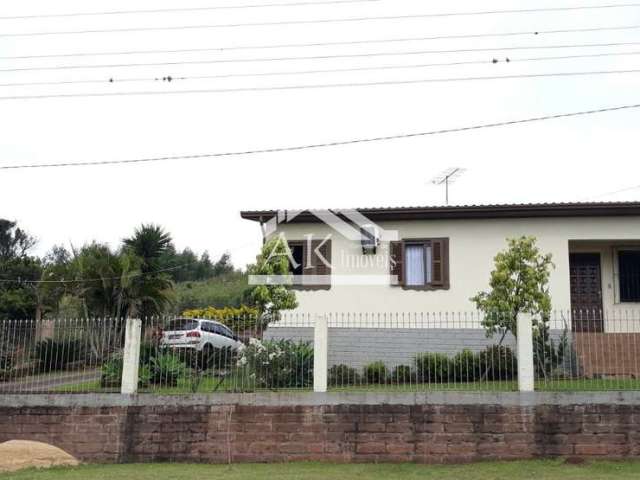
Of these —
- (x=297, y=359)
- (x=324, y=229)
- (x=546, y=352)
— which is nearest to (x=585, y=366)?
(x=546, y=352)

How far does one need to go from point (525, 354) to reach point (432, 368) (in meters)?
1.49

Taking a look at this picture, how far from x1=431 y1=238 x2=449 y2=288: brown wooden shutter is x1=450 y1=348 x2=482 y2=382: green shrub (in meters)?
4.60

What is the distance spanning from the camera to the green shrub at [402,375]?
10.2m

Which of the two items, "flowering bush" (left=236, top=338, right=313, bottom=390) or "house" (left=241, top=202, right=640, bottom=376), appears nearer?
"flowering bush" (left=236, top=338, right=313, bottom=390)

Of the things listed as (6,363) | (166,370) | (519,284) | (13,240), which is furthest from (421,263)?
(13,240)

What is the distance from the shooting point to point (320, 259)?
609 inches

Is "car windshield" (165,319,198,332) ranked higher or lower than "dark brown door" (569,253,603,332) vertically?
lower

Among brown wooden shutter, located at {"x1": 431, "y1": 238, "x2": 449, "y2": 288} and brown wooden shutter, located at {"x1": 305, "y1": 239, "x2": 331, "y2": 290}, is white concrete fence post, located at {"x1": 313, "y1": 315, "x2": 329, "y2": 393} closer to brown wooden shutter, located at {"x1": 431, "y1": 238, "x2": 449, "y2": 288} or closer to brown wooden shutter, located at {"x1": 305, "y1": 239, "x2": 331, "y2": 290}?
brown wooden shutter, located at {"x1": 305, "y1": 239, "x2": 331, "y2": 290}

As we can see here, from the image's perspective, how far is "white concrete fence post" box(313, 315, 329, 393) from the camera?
973cm

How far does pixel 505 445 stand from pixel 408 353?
3.80m

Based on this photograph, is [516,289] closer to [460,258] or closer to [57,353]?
[460,258]

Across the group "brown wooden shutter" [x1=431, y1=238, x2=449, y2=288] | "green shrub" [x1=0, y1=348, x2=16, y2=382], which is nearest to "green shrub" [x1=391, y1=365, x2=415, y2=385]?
"brown wooden shutter" [x1=431, y1=238, x2=449, y2=288]

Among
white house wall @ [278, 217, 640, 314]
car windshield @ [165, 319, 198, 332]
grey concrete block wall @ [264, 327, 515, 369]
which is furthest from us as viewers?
white house wall @ [278, 217, 640, 314]

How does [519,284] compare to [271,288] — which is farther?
[271,288]
